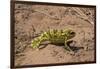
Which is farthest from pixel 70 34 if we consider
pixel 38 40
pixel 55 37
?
pixel 38 40

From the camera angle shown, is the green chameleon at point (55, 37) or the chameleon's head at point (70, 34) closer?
the green chameleon at point (55, 37)

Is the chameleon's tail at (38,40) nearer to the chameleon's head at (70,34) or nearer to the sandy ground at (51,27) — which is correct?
the sandy ground at (51,27)

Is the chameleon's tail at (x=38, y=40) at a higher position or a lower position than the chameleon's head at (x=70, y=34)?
lower

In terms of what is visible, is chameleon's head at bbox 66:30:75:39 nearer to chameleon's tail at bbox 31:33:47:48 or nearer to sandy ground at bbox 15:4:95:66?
sandy ground at bbox 15:4:95:66

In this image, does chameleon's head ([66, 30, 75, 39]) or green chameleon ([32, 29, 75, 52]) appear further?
chameleon's head ([66, 30, 75, 39])

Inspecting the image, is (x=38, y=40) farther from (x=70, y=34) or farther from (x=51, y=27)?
(x=70, y=34)

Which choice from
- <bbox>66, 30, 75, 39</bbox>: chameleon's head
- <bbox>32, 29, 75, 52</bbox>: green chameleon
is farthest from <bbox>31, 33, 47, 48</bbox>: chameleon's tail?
<bbox>66, 30, 75, 39</bbox>: chameleon's head

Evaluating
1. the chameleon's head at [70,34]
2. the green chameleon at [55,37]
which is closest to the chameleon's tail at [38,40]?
the green chameleon at [55,37]
